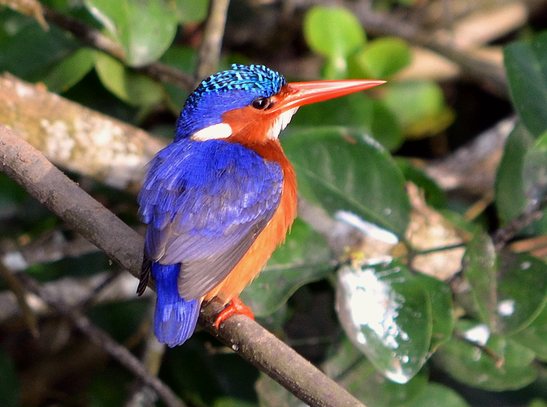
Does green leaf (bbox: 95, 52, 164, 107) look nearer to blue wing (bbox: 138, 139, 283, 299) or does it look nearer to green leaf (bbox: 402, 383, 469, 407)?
blue wing (bbox: 138, 139, 283, 299)

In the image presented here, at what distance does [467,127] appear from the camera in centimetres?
471

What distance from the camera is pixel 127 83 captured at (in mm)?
3340

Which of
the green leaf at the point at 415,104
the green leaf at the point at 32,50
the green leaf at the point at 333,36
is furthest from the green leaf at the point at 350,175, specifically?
the green leaf at the point at 415,104

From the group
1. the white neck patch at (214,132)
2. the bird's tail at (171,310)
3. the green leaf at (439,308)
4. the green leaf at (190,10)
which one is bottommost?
the green leaf at (439,308)

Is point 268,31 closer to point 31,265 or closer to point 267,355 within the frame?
point 31,265

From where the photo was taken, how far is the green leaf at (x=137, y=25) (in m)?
2.85

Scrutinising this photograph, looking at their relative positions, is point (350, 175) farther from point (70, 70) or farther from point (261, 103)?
point (70, 70)

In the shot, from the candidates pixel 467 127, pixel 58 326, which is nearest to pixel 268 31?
pixel 467 127

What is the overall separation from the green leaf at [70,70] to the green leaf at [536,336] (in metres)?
1.59

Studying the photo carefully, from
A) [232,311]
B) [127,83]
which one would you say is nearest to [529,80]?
[232,311]

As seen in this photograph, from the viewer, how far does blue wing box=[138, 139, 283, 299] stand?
226cm

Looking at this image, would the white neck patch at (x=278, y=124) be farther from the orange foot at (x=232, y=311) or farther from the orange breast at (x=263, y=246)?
the orange foot at (x=232, y=311)

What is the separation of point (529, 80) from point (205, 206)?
3.44 feet

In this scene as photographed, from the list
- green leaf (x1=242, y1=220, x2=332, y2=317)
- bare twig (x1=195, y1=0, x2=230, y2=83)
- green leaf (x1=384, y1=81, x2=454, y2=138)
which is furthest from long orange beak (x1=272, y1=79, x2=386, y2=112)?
green leaf (x1=384, y1=81, x2=454, y2=138)
